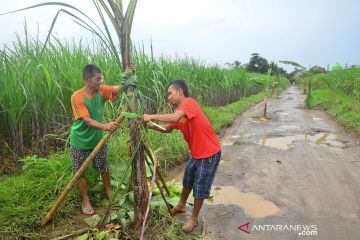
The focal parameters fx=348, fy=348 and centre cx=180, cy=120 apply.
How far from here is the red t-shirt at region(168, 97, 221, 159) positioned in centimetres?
295

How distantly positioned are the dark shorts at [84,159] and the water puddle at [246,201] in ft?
3.88

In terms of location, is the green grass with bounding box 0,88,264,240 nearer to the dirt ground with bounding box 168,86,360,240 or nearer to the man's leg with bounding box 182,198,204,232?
the man's leg with bounding box 182,198,204,232

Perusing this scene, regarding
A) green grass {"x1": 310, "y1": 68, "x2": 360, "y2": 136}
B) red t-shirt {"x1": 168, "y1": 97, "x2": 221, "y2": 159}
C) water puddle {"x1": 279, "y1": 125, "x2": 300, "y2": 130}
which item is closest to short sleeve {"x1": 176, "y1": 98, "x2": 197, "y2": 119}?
red t-shirt {"x1": 168, "y1": 97, "x2": 221, "y2": 159}

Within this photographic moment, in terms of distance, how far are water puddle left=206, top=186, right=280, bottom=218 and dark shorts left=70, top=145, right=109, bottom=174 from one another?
1.18 meters

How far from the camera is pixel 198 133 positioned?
2.97 meters

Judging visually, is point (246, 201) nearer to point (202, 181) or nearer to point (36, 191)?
point (202, 181)

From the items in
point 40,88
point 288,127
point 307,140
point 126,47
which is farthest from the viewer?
point 288,127

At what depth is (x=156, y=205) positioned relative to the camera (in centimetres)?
316

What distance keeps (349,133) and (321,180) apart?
3447 mm

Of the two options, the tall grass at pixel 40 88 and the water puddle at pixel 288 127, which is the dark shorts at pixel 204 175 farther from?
the water puddle at pixel 288 127

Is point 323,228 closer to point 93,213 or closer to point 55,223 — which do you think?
point 93,213

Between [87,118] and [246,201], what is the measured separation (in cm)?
190

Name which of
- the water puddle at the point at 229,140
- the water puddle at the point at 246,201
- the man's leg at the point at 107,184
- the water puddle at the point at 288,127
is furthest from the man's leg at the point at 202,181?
the water puddle at the point at 288,127

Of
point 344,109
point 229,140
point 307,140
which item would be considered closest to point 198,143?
point 229,140
